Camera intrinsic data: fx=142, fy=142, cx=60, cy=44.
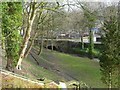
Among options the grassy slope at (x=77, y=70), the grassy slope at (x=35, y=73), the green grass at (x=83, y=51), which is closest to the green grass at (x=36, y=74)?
the grassy slope at (x=35, y=73)

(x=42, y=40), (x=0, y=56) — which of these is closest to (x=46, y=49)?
(x=42, y=40)

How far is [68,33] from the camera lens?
411 centimetres

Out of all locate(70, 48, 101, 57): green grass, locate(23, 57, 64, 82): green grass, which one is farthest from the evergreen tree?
locate(70, 48, 101, 57): green grass

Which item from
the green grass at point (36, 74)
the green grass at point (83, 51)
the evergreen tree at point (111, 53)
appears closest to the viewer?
the green grass at point (36, 74)

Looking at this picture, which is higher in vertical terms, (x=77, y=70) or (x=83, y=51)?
(x=83, y=51)

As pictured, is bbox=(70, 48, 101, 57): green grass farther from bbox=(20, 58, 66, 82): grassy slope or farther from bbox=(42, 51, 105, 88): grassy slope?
bbox=(20, 58, 66, 82): grassy slope

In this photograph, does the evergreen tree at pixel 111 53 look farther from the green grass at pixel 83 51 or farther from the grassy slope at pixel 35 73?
the green grass at pixel 83 51

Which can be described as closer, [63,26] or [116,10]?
[116,10]

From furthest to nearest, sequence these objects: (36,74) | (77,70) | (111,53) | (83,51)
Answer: (83,51) → (77,70) → (111,53) → (36,74)

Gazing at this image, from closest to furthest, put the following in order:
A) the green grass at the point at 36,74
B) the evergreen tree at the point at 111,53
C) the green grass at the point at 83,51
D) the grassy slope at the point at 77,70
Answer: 1. the green grass at the point at 36,74
2. the evergreen tree at the point at 111,53
3. the grassy slope at the point at 77,70
4. the green grass at the point at 83,51

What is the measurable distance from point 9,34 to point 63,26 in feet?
7.15

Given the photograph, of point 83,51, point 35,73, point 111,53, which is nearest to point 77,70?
point 111,53

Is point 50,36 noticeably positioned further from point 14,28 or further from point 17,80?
point 17,80

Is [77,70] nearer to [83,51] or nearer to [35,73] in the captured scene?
[35,73]
